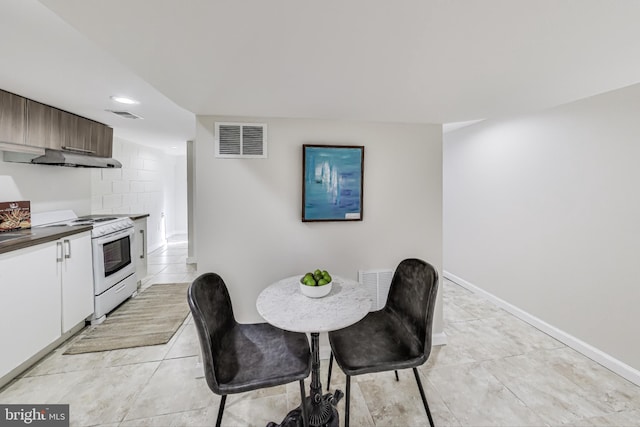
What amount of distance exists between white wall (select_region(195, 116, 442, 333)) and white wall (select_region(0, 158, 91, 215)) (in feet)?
7.21

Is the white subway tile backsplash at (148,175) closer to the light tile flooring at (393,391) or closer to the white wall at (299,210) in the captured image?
the light tile flooring at (393,391)

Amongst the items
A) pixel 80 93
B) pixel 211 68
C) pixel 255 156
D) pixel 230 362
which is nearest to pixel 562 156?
pixel 255 156

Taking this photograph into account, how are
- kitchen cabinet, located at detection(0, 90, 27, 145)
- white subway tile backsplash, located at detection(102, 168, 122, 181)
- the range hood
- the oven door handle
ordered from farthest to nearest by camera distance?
1. white subway tile backsplash, located at detection(102, 168, 122, 181)
2. the oven door handle
3. the range hood
4. kitchen cabinet, located at detection(0, 90, 27, 145)

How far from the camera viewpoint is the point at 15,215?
2.56 metres

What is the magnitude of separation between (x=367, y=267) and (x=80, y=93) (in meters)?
3.04

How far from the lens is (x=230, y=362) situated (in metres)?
1.48

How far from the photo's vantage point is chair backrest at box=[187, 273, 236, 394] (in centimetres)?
134

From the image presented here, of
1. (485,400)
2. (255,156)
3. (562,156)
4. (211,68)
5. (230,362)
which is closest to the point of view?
(211,68)

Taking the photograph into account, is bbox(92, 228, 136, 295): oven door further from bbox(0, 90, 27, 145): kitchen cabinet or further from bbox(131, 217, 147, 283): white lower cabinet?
bbox(0, 90, 27, 145): kitchen cabinet

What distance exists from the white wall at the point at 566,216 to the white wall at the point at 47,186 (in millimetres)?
5293

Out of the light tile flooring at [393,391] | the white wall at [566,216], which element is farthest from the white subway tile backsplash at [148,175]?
the white wall at [566,216]

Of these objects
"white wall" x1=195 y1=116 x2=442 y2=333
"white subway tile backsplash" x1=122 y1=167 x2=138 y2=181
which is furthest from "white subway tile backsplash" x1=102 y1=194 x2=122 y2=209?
"white wall" x1=195 y1=116 x2=442 y2=333

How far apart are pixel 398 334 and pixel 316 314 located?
2.14 ft

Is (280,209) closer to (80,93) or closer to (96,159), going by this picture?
(80,93)
